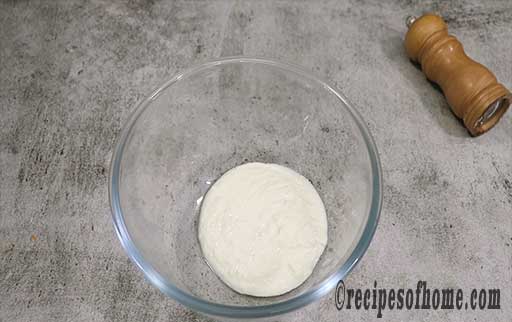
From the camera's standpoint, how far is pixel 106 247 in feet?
2.97

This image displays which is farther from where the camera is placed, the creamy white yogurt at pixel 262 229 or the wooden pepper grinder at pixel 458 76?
the wooden pepper grinder at pixel 458 76

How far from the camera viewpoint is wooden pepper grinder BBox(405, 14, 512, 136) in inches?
36.4

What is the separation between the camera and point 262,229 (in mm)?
845

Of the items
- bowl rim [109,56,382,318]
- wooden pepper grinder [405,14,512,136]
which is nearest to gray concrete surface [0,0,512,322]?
wooden pepper grinder [405,14,512,136]

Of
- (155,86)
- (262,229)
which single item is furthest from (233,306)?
(155,86)

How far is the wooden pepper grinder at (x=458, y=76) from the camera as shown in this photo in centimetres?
93

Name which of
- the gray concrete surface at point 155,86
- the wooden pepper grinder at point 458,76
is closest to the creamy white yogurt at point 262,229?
the gray concrete surface at point 155,86

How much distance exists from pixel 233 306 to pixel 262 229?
19 centimetres

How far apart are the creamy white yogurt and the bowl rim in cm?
11

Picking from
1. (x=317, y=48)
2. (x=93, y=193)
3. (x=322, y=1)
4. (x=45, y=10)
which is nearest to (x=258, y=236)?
(x=93, y=193)

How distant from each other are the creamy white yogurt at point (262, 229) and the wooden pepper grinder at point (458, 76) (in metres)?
0.34

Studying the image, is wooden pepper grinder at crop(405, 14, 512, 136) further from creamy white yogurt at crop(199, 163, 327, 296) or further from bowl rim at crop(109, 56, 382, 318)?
creamy white yogurt at crop(199, 163, 327, 296)

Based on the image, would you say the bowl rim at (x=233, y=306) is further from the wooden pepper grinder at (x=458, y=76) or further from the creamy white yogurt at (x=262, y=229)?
the wooden pepper grinder at (x=458, y=76)

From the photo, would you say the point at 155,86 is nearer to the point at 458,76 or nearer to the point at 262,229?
the point at 262,229
